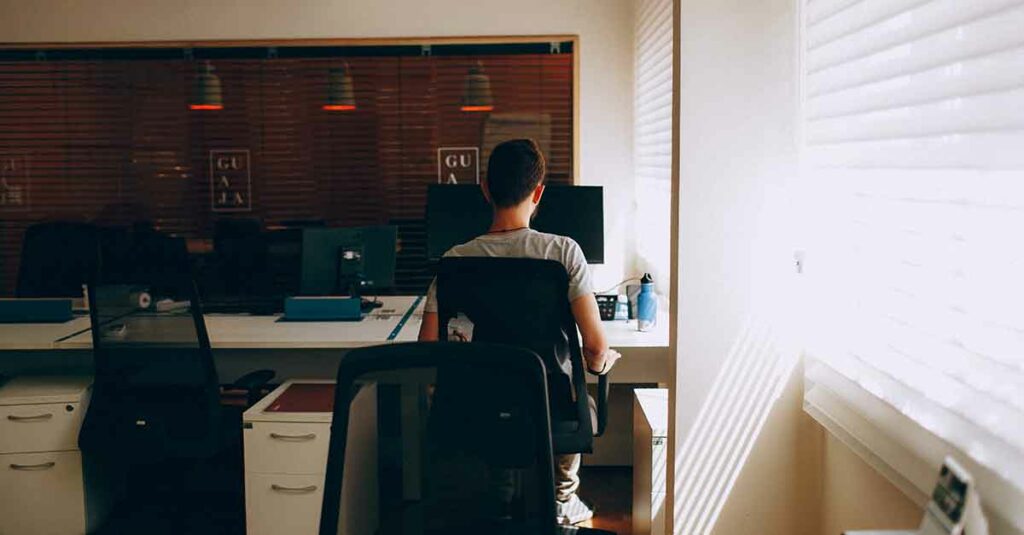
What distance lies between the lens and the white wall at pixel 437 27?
16.5 feet

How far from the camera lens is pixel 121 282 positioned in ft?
10.0

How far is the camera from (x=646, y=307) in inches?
141

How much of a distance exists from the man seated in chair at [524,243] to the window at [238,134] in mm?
2584

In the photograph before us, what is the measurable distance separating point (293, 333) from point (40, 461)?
1.10 m

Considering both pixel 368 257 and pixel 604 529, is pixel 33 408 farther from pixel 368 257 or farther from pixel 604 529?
pixel 604 529

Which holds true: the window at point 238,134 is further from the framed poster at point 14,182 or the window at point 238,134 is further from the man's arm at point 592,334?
the man's arm at point 592,334

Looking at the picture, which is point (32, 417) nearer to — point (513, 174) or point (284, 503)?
point (284, 503)

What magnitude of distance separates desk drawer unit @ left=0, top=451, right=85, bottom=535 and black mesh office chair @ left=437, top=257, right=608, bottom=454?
1867 millimetres

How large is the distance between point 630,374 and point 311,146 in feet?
9.69

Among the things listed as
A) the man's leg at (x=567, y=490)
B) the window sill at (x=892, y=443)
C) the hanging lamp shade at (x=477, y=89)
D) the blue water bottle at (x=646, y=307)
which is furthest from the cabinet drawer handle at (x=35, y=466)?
the hanging lamp shade at (x=477, y=89)

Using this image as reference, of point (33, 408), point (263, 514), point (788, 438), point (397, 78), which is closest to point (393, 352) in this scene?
point (788, 438)

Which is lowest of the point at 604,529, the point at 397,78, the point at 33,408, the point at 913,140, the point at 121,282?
the point at 604,529

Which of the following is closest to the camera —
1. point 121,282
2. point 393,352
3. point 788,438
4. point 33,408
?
point 393,352

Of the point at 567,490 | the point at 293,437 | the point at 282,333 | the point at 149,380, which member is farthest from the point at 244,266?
the point at 567,490
